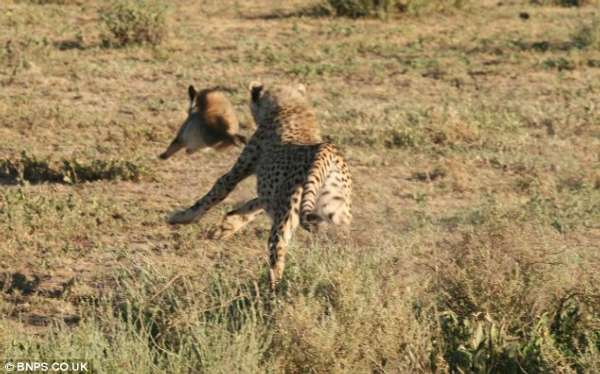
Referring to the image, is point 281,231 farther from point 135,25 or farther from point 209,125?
point 135,25

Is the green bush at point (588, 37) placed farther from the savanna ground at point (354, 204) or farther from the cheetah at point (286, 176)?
the cheetah at point (286, 176)

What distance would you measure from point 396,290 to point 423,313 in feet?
1.02

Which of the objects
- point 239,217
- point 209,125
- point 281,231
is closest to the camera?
point 281,231

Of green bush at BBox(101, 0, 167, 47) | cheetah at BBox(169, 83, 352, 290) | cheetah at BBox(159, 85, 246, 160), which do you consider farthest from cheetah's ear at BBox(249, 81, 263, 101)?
green bush at BBox(101, 0, 167, 47)

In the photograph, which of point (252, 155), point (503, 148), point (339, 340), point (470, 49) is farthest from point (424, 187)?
point (470, 49)

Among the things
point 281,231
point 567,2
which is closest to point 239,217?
point 281,231

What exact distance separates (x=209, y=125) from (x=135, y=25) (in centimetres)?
632

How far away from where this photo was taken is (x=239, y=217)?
6629 mm

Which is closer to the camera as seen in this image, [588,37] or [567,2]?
[588,37]

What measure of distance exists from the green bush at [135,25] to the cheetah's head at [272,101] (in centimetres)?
669

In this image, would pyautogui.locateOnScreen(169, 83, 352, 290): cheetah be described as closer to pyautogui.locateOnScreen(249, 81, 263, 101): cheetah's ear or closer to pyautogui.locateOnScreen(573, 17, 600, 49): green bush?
pyautogui.locateOnScreen(249, 81, 263, 101): cheetah's ear

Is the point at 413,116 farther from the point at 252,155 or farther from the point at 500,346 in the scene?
the point at 500,346

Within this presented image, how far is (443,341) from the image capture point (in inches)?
194

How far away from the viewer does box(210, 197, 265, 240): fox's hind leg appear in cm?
651
